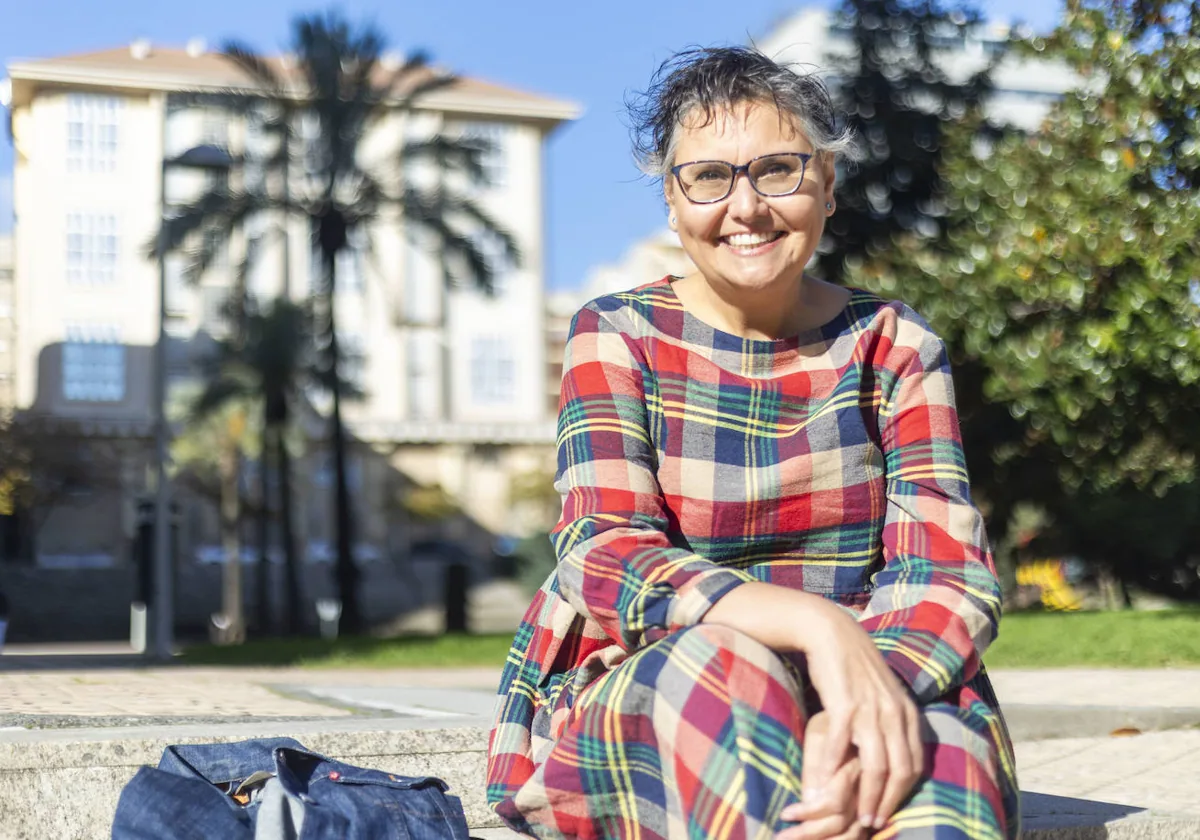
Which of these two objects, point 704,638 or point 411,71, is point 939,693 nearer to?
point 704,638

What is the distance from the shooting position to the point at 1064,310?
547 inches

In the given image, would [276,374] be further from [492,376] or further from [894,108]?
[492,376]

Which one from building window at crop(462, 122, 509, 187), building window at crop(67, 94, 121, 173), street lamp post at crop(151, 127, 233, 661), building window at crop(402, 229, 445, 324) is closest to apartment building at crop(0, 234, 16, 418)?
building window at crop(67, 94, 121, 173)

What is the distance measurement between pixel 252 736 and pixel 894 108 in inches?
776

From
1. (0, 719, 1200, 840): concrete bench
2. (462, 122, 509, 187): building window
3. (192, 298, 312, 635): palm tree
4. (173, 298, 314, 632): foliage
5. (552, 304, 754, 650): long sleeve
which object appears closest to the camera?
(552, 304, 754, 650): long sleeve

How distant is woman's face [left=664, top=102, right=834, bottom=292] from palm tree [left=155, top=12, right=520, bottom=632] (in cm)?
2146

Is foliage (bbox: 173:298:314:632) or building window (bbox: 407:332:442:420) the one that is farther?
building window (bbox: 407:332:442:420)

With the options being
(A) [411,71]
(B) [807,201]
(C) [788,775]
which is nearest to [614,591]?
(C) [788,775]

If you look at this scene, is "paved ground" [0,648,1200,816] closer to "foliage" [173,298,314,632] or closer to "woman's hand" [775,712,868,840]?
"woman's hand" [775,712,868,840]

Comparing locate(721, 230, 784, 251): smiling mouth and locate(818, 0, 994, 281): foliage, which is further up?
locate(818, 0, 994, 281): foliage

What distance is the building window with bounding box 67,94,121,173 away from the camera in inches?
2053

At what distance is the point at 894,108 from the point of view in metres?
21.5

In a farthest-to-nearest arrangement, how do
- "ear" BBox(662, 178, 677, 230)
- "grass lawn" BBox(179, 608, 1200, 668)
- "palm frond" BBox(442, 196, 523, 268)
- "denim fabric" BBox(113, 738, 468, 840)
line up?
"palm frond" BBox(442, 196, 523, 268) → "grass lawn" BBox(179, 608, 1200, 668) → "ear" BBox(662, 178, 677, 230) → "denim fabric" BBox(113, 738, 468, 840)

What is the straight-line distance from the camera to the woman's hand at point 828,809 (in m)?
1.78
